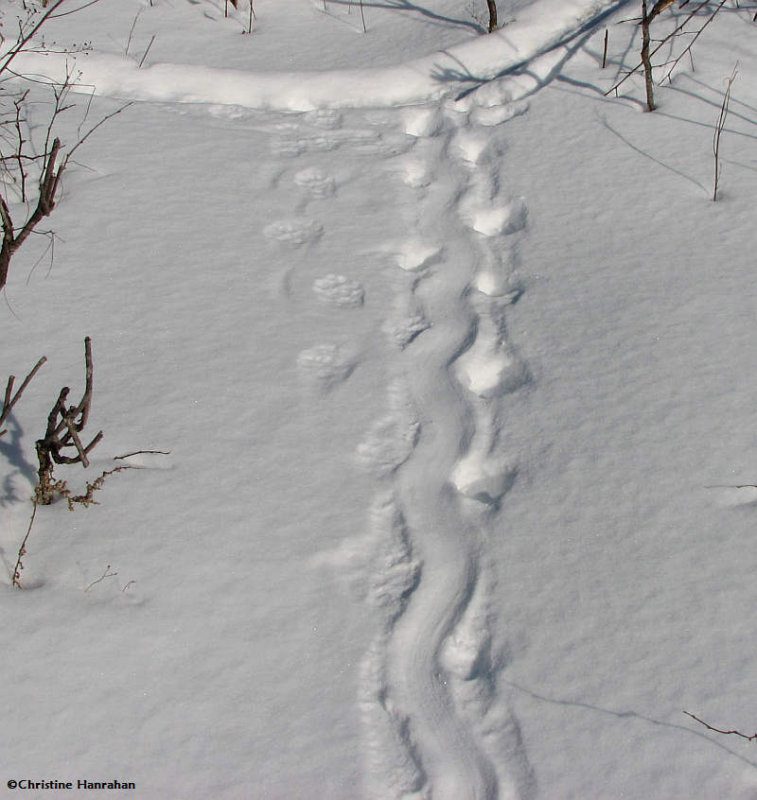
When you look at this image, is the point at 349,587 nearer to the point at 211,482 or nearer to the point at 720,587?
the point at 211,482

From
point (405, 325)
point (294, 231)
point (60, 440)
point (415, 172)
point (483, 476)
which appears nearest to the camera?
point (60, 440)

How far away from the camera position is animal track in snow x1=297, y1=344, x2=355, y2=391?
7.83 ft

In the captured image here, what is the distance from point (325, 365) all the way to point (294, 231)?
0.82 meters

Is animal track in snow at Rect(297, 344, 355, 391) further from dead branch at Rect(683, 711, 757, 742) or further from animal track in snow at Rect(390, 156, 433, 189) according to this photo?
dead branch at Rect(683, 711, 757, 742)

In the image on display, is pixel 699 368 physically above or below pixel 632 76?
below

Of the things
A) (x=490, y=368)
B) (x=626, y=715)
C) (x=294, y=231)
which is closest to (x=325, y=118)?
(x=294, y=231)

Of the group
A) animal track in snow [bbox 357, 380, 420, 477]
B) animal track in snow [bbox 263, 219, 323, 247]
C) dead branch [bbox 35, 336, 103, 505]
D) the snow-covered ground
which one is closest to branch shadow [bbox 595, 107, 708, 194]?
the snow-covered ground

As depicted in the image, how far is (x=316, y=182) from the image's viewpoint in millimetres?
3361

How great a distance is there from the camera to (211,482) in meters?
2.03

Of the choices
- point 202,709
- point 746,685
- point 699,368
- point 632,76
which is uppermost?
point 632,76

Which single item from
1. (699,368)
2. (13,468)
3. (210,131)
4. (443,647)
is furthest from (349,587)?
(210,131)

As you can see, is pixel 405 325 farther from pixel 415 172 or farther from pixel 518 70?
pixel 518 70

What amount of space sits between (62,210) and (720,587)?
2.48 m

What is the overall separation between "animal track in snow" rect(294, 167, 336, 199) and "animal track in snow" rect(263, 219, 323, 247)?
0.75 feet
